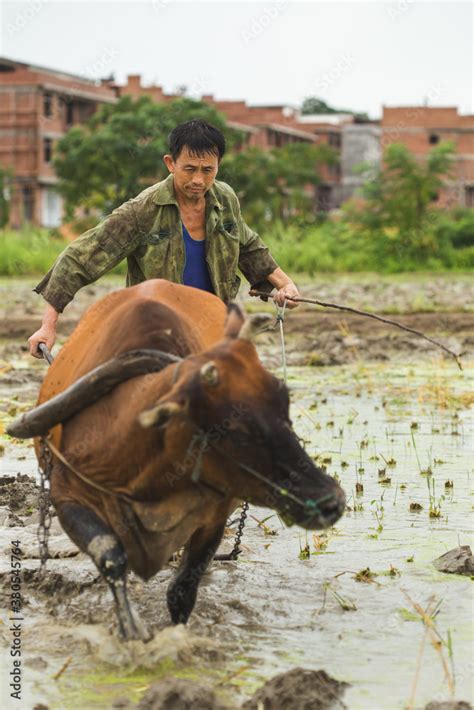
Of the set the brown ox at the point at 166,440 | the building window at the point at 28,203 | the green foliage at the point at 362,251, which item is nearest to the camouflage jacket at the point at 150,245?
the brown ox at the point at 166,440

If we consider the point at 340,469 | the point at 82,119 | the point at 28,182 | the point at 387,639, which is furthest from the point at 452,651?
the point at 82,119

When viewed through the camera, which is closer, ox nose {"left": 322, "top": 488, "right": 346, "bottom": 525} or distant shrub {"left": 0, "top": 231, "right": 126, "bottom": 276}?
ox nose {"left": 322, "top": 488, "right": 346, "bottom": 525}

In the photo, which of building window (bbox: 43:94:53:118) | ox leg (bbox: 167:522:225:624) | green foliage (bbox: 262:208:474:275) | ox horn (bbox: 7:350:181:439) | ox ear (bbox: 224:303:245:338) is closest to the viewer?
ox ear (bbox: 224:303:245:338)

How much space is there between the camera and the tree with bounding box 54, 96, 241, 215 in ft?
117

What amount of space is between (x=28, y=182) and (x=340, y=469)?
1763 inches

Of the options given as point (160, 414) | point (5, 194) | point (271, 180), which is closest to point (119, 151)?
point (271, 180)

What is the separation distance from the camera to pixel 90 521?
4.65 metres

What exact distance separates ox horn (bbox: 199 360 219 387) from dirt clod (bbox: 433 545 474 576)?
7.39 ft

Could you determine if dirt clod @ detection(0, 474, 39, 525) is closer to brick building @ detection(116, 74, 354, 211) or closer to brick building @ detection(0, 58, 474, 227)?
brick building @ detection(0, 58, 474, 227)

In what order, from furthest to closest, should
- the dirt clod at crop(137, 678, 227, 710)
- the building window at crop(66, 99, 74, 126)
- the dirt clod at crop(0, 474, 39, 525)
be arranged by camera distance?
the building window at crop(66, 99, 74, 126) → the dirt clod at crop(0, 474, 39, 525) → the dirt clod at crop(137, 678, 227, 710)

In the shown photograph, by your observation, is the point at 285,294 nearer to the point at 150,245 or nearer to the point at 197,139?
the point at 150,245

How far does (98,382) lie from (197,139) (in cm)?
162

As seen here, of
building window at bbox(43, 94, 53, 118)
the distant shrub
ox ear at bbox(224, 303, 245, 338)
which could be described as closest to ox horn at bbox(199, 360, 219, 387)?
ox ear at bbox(224, 303, 245, 338)

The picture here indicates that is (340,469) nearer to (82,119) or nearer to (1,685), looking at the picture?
(1,685)
